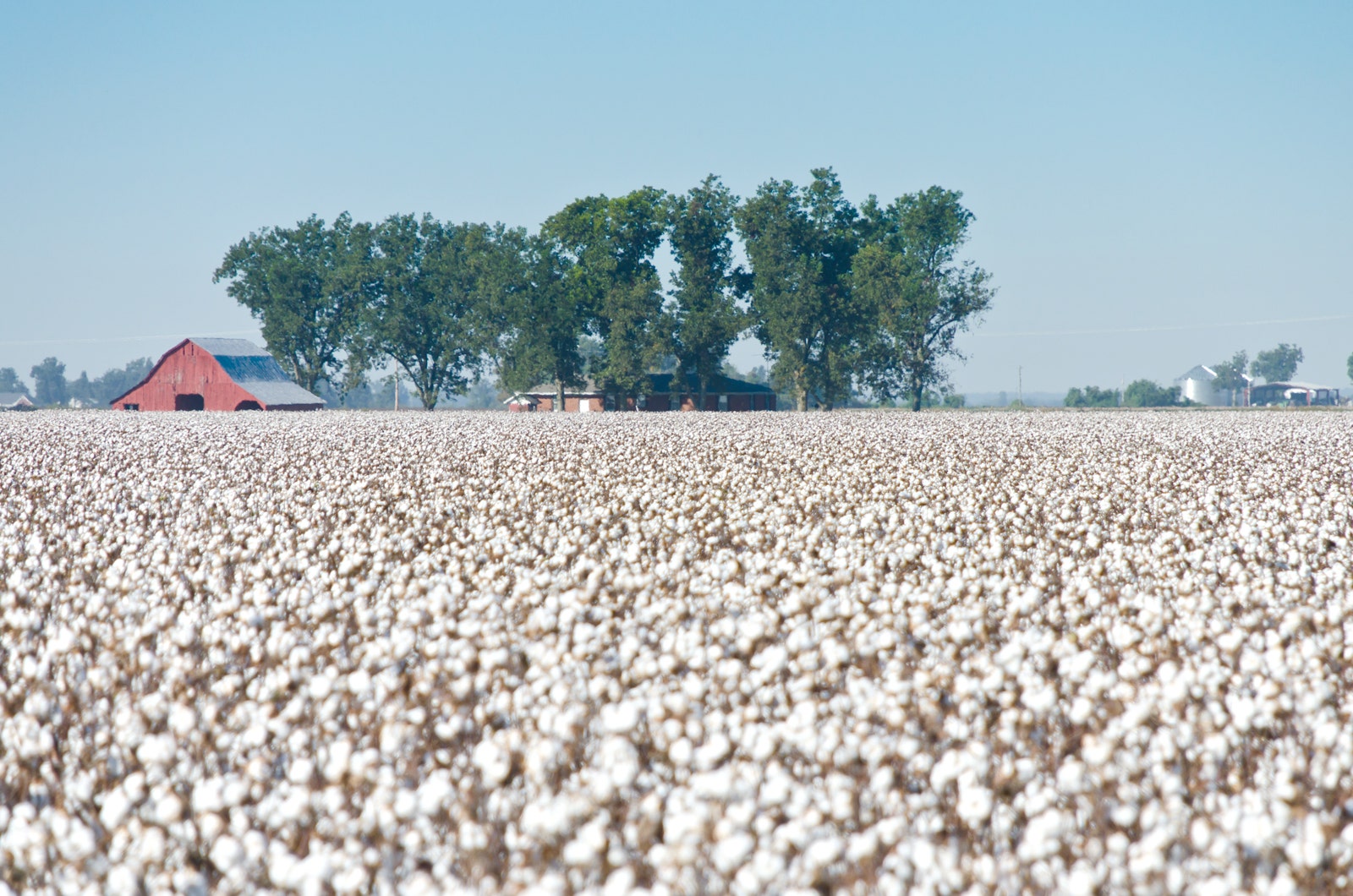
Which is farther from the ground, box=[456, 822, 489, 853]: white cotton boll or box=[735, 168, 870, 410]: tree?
box=[735, 168, 870, 410]: tree

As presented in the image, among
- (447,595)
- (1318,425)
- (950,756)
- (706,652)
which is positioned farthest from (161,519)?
(1318,425)

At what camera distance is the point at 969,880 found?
345cm

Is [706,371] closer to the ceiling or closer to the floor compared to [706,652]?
closer to the ceiling

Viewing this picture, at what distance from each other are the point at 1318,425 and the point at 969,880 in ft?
131

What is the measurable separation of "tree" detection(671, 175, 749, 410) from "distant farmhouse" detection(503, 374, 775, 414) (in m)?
3.99

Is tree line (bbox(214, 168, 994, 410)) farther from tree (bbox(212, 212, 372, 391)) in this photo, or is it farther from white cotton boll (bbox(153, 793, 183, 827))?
white cotton boll (bbox(153, 793, 183, 827))

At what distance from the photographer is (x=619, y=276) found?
7631 cm

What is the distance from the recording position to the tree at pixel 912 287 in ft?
241

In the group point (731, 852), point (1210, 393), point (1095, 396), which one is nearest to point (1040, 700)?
point (731, 852)

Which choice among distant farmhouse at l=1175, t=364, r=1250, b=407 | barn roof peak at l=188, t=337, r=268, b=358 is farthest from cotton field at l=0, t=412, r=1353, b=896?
distant farmhouse at l=1175, t=364, r=1250, b=407

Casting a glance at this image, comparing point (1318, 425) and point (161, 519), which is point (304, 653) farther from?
point (1318, 425)

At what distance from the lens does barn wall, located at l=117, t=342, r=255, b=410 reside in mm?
78125

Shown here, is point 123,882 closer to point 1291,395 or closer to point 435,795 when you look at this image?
point 435,795

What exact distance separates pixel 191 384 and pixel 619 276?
119ft
